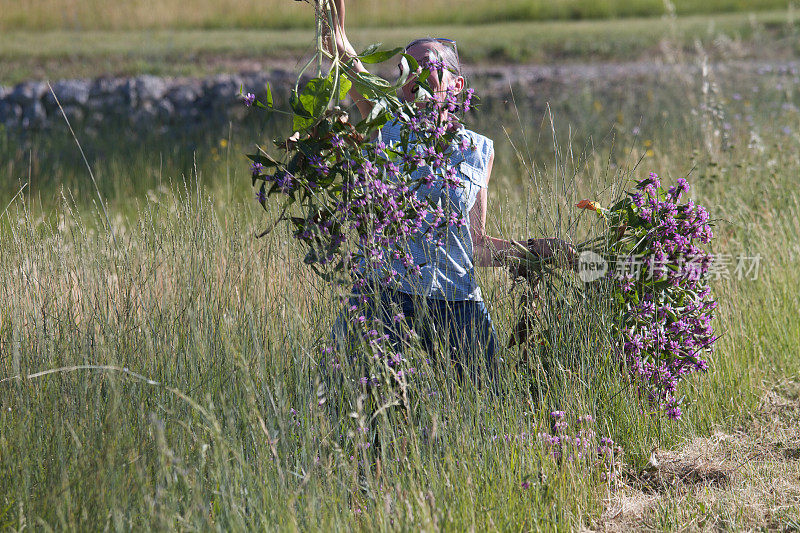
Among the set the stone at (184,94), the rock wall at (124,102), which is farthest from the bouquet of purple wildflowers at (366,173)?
the stone at (184,94)

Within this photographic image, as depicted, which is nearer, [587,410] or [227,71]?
[587,410]

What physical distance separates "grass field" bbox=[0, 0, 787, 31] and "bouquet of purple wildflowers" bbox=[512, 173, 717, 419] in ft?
55.0

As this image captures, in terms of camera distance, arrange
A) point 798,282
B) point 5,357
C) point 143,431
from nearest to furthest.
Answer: point 143,431
point 5,357
point 798,282

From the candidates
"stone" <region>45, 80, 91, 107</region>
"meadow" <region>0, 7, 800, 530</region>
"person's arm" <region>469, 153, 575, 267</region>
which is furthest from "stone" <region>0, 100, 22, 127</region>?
"person's arm" <region>469, 153, 575, 267</region>

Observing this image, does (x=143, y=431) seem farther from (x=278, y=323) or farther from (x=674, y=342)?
(x=674, y=342)

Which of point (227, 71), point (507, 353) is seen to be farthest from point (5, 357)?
point (227, 71)

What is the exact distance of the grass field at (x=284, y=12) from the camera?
687 inches

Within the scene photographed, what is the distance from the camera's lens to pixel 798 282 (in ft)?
12.6

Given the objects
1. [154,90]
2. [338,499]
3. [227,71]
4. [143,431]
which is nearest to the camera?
[338,499]

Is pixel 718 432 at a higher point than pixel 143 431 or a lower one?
lower

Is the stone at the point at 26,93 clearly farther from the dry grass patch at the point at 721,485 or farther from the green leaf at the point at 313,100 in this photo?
the dry grass patch at the point at 721,485

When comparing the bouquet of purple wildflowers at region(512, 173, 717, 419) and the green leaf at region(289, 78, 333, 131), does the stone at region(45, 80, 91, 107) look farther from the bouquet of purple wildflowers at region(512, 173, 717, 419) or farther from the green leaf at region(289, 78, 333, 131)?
the bouquet of purple wildflowers at region(512, 173, 717, 419)

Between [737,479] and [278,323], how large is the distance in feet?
5.94

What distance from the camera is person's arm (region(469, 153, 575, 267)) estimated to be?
2441mm
